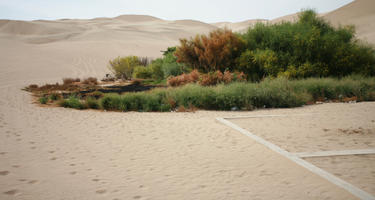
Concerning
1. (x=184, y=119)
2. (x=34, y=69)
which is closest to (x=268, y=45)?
(x=184, y=119)

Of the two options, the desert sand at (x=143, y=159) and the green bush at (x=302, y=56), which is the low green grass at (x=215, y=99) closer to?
the desert sand at (x=143, y=159)

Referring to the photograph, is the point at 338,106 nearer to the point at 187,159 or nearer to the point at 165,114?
the point at 165,114

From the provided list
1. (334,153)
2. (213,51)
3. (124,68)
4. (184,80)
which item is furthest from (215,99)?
(124,68)

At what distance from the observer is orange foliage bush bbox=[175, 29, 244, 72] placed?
14.1m

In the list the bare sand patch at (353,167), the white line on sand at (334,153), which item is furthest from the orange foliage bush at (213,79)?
the bare sand patch at (353,167)

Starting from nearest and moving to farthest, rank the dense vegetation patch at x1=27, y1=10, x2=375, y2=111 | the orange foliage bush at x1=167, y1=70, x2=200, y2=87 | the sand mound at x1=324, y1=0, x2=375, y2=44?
the dense vegetation patch at x1=27, y1=10, x2=375, y2=111 → the orange foliage bush at x1=167, y1=70, x2=200, y2=87 → the sand mound at x1=324, y1=0, x2=375, y2=44

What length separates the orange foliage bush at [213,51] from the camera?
46.4 ft

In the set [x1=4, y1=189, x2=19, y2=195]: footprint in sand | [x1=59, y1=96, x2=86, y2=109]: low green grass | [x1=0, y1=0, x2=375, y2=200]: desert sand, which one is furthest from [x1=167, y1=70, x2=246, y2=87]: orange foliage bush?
[x1=4, y1=189, x2=19, y2=195]: footprint in sand

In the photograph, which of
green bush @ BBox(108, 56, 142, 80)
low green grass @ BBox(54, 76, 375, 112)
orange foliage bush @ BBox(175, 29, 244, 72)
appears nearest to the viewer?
low green grass @ BBox(54, 76, 375, 112)

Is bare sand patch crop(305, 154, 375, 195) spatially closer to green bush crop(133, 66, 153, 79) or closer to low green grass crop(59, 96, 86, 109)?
low green grass crop(59, 96, 86, 109)

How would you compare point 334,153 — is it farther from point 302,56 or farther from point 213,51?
point 213,51

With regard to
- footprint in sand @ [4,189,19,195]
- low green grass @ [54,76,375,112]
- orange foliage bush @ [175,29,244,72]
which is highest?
orange foliage bush @ [175,29,244,72]

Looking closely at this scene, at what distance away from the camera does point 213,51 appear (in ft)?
46.6

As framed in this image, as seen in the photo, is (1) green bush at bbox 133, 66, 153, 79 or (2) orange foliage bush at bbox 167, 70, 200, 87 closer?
(2) orange foliage bush at bbox 167, 70, 200, 87
